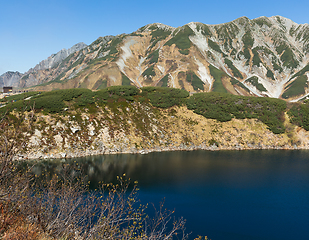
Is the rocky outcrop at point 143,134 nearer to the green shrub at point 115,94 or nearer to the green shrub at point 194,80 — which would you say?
the green shrub at point 115,94

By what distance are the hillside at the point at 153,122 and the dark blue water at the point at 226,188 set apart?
679cm

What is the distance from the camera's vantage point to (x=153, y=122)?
7069 cm

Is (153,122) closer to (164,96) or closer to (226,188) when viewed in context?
(164,96)

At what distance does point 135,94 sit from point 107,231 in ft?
234

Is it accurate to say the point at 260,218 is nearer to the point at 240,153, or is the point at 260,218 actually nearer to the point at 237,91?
the point at 240,153

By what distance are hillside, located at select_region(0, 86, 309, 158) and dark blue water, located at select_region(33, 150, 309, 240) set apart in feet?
22.3

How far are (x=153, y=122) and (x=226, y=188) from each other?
3809 cm

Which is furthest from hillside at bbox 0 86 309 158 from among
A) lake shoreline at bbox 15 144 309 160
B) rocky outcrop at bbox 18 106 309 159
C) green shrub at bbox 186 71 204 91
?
green shrub at bbox 186 71 204 91

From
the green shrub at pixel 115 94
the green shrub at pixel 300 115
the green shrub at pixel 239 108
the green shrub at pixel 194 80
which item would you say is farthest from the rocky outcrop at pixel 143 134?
the green shrub at pixel 194 80

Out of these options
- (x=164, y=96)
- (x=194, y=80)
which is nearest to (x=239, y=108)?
(x=164, y=96)

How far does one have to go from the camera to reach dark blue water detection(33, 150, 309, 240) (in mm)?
26031

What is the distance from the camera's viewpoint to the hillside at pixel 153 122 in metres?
57.2

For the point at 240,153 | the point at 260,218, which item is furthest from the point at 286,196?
the point at 240,153

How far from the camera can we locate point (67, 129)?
5838 cm
